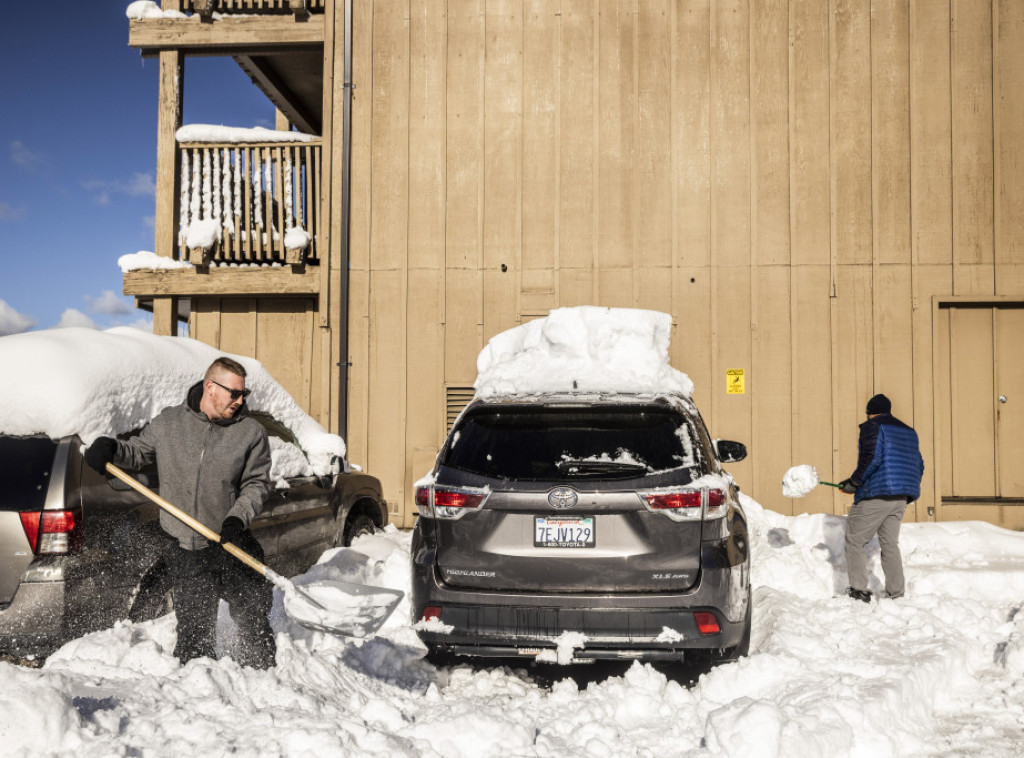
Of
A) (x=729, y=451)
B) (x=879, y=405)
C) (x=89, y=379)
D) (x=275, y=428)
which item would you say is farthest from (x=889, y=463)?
(x=89, y=379)

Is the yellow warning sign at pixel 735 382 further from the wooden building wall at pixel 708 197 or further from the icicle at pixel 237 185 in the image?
the icicle at pixel 237 185

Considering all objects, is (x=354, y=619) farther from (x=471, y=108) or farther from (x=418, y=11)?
(x=418, y=11)

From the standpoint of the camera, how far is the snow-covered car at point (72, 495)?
400 centimetres

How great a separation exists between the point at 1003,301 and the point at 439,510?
863 cm

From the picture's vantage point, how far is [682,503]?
13.4 ft

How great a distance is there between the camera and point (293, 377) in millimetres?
10789

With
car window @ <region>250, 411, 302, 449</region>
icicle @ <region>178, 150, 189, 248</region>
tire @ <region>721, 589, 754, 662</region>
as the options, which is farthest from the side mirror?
icicle @ <region>178, 150, 189, 248</region>

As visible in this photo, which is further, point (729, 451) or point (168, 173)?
point (168, 173)

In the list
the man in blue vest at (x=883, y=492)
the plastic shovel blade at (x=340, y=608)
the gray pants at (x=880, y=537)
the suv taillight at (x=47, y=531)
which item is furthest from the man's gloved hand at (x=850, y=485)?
the suv taillight at (x=47, y=531)

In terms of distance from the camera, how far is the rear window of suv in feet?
14.0

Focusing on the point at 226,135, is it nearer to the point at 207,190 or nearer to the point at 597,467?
the point at 207,190

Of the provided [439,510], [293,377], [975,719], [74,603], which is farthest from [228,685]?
[293,377]

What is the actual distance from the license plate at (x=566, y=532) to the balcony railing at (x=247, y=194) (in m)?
7.30

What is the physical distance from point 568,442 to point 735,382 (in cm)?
604
